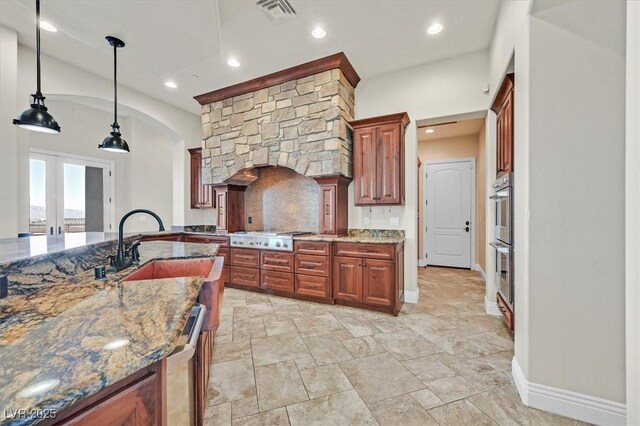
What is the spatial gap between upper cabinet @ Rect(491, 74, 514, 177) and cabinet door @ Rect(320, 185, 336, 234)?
2.03m

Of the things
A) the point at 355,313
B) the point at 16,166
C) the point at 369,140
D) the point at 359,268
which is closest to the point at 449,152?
the point at 369,140

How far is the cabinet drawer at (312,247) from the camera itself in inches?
144

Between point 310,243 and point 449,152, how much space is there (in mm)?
4442

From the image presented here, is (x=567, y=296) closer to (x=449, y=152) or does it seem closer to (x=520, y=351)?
(x=520, y=351)

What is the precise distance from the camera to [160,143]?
6.54 m

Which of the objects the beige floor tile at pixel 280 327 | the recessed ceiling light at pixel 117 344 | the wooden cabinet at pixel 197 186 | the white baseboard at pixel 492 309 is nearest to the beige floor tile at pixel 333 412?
the beige floor tile at pixel 280 327

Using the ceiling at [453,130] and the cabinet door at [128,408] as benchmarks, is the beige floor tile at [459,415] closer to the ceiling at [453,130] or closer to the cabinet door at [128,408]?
the cabinet door at [128,408]

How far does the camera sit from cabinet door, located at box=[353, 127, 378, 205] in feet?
12.4

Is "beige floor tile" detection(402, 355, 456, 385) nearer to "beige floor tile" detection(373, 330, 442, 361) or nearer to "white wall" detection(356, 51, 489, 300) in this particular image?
"beige floor tile" detection(373, 330, 442, 361)

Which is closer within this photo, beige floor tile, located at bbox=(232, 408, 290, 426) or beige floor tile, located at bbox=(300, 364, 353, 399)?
beige floor tile, located at bbox=(232, 408, 290, 426)

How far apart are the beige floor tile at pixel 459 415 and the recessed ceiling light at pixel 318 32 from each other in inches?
148

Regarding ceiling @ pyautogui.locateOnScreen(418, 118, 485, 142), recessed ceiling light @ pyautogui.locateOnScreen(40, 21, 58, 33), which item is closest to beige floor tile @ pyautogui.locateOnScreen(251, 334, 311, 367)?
recessed ceiling light @ pyautogui.locateOnScreen(40, 21, 58, 33)
